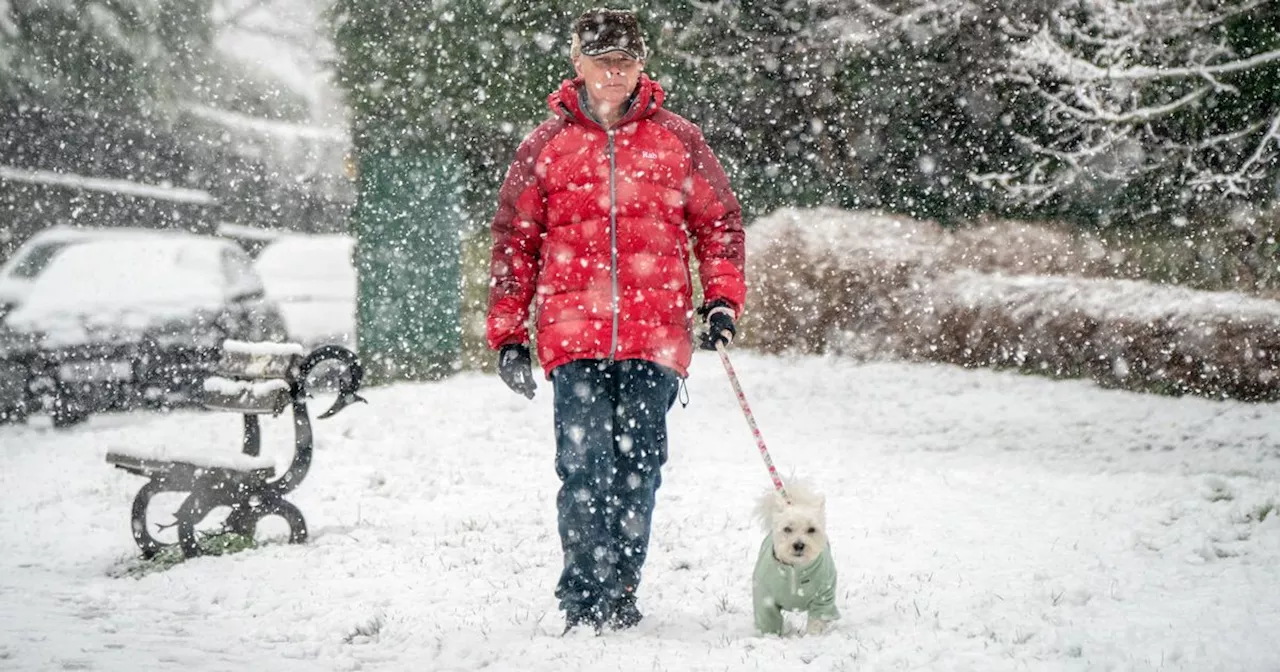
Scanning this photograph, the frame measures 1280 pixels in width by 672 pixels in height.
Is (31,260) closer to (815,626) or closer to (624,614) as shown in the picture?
(624,614)

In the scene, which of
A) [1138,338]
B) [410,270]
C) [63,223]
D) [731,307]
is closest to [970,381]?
[1138,338]

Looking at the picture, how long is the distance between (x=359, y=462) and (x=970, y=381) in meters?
6.60

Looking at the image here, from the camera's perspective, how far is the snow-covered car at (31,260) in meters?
11.1

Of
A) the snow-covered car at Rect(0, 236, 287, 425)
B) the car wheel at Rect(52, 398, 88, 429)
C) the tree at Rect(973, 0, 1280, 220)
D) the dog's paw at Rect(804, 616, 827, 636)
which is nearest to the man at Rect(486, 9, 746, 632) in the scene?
the dog's paw at Rect(804, 616, 827, 636)

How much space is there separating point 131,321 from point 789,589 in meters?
9.02

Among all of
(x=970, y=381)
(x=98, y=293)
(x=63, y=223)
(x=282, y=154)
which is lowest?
(x=970, y=381)

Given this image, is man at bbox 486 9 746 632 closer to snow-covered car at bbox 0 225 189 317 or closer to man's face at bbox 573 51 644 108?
man's face at bbox 573 51 644 108

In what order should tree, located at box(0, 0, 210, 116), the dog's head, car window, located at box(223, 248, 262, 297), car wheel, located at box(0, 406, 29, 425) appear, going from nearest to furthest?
the dog's head, car wheel, located at box(0, 406, 29, 425), car window, located at box(223, 248, 262, 297), tree, located at box(0, 0, 210, 116)

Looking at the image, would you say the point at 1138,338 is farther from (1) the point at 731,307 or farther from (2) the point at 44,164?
(2) the point at 44,164

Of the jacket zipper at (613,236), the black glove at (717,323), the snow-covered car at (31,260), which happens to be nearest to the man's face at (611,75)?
the jacket zipper at (613,236)

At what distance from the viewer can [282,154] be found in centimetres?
3406

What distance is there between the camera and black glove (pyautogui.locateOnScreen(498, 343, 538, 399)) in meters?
4.56

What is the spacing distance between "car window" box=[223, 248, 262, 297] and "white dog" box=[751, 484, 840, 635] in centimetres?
916

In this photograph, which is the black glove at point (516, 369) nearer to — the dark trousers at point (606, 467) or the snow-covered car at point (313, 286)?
the dark trousers at point (606, 467)
